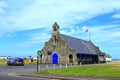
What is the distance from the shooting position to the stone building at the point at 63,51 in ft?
257

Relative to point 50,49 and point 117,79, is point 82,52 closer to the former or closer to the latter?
point 50,49

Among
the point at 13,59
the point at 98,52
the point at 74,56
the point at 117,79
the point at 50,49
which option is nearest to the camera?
the point at 117,79

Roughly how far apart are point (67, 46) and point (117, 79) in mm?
51840

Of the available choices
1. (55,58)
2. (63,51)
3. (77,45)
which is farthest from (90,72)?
(55,58)

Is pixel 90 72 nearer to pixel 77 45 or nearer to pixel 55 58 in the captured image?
pixel 77 45

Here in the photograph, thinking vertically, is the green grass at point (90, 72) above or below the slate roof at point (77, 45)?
below

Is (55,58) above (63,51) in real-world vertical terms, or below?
below

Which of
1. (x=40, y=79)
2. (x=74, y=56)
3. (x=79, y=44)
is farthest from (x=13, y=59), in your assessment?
(x=40, y=79)

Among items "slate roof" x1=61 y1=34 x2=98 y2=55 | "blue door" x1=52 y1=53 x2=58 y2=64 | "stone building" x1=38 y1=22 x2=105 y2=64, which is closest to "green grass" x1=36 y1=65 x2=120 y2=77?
"stone building" x1=38 y1=22 x2=105 y2=64

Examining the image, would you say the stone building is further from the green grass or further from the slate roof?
the green grass

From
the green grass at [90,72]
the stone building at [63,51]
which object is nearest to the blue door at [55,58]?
the stone building at [63,51]

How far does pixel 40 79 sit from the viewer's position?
2762 centimetres

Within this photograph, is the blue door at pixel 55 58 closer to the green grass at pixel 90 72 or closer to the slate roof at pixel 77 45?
the slate roof at pixel 77 45

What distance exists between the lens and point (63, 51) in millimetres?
79938
